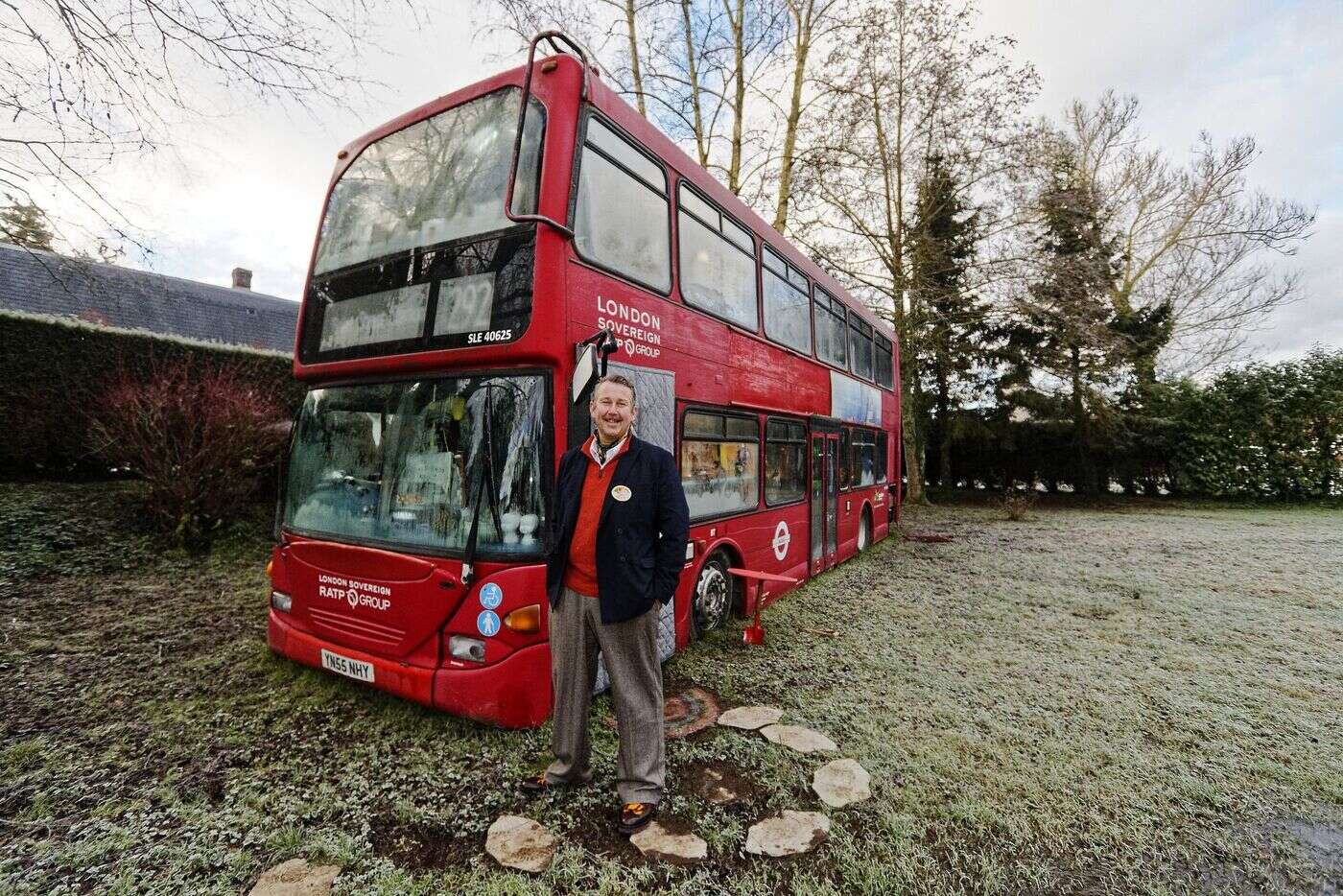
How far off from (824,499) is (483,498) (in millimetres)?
5335

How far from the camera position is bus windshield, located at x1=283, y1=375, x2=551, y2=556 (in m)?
3.09

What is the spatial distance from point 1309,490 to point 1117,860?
70.9 ft

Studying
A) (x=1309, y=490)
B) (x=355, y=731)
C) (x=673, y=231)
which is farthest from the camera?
(x=1309, y=490)

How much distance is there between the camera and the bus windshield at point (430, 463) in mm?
3086

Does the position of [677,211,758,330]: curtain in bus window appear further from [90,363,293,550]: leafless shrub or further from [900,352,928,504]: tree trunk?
[900,352,928,504]: tree trunk

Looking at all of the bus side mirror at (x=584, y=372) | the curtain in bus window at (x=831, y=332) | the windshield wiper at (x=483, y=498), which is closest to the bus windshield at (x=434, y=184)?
the bus side mirror at (x=584, y=372)

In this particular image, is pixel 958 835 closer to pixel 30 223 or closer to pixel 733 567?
pixel 733 567

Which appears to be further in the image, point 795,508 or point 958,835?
point 795,508

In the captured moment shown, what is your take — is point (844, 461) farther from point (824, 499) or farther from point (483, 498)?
point (483, 498)

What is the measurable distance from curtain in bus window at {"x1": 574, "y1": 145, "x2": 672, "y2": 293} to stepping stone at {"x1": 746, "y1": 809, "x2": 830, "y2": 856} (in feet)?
10.4

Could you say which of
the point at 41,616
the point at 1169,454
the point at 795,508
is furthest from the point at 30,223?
the point at 1169,454

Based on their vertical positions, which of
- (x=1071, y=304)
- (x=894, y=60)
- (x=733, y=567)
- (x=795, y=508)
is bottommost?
(x=733, y=567)

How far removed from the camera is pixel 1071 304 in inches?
534

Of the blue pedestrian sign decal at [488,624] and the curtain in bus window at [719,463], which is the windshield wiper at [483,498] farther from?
the curtain in bus window at [719,463]
